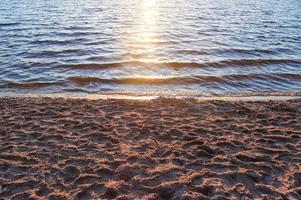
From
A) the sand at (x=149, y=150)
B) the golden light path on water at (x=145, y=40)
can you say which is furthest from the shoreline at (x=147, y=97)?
the golden light path on water at (x=145, y=40)

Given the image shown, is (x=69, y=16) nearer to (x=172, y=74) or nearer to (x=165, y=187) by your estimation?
(x=172, y=74)

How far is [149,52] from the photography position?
16203mm

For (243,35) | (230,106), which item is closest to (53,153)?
(230,106)

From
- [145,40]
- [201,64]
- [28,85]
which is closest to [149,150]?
[28,85]

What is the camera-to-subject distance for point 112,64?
46.9 ft

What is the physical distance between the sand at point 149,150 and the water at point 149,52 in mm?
2192

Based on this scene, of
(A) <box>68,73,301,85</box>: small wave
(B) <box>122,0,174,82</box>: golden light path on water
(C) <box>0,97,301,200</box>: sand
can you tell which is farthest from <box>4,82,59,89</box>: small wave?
(B) <box>122,0,174,82</box>: golden light path on water

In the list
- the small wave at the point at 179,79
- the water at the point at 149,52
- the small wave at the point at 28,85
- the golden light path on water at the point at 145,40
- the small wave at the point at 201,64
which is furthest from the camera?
the small wave at the point at 201,64

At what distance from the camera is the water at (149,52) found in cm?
1245

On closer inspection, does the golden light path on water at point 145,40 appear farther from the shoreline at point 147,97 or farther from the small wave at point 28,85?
the small wave at point 28,85

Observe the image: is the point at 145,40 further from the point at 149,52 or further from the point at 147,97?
the point at 147,97

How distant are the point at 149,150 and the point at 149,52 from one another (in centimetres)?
931

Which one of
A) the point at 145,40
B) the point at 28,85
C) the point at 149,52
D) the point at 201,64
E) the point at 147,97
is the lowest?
the point at 147,97

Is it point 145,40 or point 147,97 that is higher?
point 145,40
